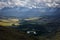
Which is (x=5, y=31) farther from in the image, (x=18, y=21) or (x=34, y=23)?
(x=34, y=23)

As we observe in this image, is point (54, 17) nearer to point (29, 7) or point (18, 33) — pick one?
point (29, 7)

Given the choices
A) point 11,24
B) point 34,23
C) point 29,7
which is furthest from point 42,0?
point 11,24

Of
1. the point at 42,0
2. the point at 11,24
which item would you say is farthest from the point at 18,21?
the point at 42,0

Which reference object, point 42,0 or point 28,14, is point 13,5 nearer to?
point 28,14

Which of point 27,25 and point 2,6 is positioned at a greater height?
point 2,6

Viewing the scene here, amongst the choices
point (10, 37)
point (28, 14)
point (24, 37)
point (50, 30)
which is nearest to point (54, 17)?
point (50, 30)

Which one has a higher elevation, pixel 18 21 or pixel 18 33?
pixel 18 21

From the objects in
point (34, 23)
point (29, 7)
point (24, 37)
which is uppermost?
point (29, 7)

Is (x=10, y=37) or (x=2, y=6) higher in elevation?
(x=2, y=6)
